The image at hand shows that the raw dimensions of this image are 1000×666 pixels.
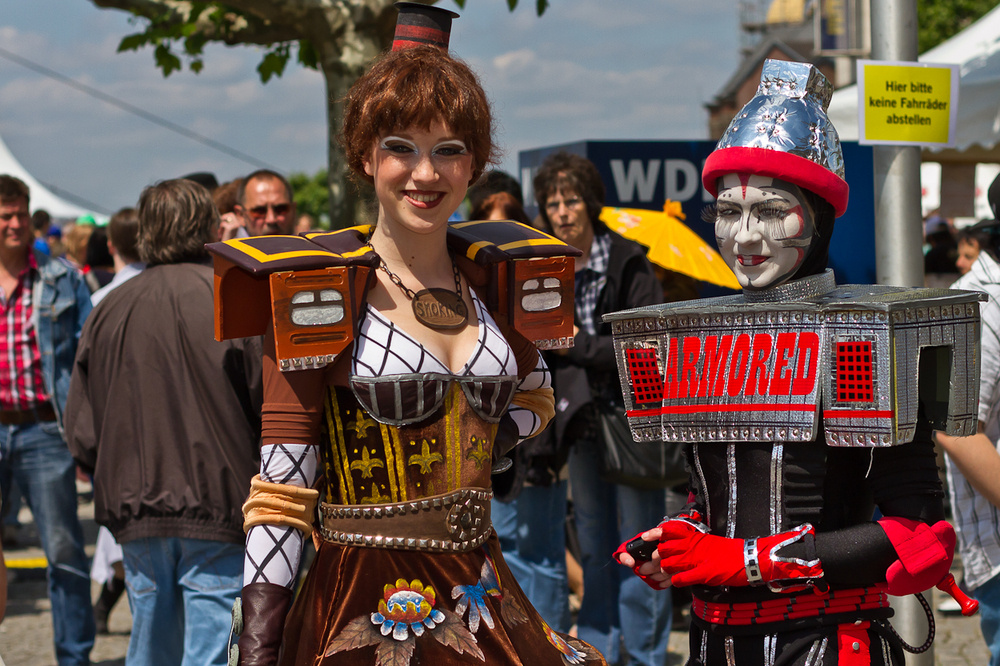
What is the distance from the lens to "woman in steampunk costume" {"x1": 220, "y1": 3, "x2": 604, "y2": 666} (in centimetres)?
218

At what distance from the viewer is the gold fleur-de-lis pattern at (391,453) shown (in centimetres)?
226

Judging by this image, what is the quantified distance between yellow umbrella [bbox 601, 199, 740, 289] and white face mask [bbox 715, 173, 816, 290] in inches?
112

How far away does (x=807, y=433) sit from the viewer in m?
2.14

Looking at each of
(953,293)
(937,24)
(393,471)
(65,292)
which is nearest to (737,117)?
(953,293)

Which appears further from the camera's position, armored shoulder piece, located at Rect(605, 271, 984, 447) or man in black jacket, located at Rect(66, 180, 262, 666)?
man in black jacket, located at Rect(66, 180, 262, 666)

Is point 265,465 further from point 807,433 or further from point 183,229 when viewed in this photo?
point 183,229

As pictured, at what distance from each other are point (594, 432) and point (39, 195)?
1063 inches

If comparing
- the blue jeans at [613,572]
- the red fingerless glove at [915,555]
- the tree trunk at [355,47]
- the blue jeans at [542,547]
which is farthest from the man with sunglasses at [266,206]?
the red fingerless glove at [915,555]

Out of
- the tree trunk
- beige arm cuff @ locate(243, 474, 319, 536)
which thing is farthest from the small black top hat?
the tree trunk

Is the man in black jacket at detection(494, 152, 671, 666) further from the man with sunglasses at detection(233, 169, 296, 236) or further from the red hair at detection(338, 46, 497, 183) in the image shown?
the red hair at detection(338, 46, 497, 183)

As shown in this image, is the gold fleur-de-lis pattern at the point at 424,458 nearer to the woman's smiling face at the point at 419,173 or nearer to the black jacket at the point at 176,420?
the woman's smiling face at the point at 419,173

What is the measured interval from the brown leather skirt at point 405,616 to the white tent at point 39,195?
2657cm

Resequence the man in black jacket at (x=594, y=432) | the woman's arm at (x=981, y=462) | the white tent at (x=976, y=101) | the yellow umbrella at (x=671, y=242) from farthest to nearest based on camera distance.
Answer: the white tent at (x=976, y=101)
the yellow umbrella at (x=671, y=242)
the man in black jacket at (x=594, y=432)
the woman's arm at (x=981, y=462)

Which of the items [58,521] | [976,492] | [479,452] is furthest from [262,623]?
[58,521]
